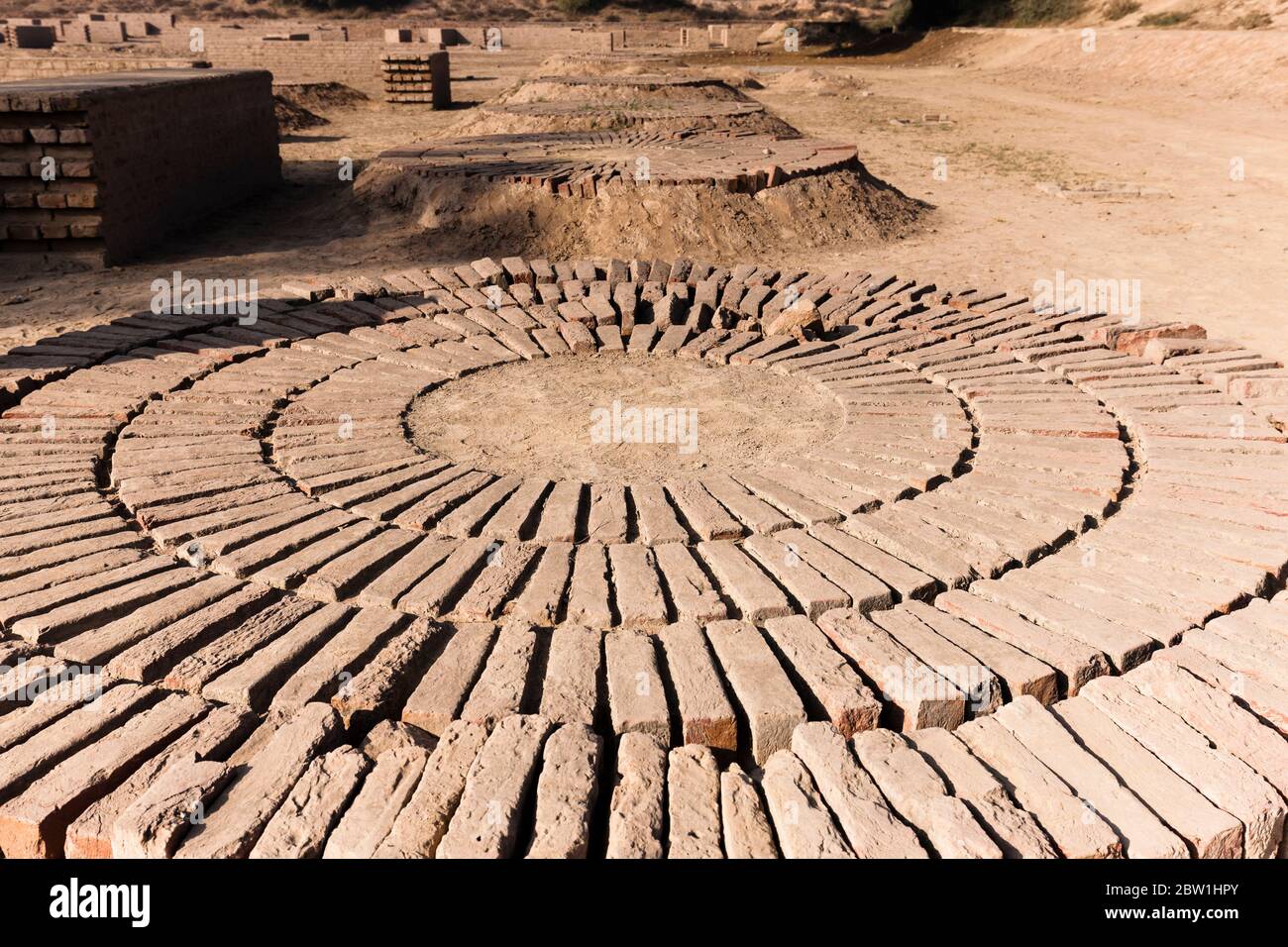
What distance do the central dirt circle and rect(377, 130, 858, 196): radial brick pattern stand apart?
424 centimetres

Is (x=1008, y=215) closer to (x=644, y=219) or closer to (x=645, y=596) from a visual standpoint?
(x=644, y=219)

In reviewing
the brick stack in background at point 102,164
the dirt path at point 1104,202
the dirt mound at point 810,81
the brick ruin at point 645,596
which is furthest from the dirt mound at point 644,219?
the dirt mound at point 810,81

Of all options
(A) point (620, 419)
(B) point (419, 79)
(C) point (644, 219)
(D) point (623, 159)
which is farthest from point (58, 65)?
(A) point (620, 419)

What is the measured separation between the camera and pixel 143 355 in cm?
418

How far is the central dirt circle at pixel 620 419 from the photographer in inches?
140

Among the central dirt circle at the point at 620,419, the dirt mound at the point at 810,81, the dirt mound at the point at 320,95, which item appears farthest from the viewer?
the dirt mound at the point at 810,81

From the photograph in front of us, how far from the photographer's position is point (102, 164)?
7262 millimetres

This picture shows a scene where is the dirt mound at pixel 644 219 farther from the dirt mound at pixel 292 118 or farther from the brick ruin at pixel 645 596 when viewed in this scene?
the dirt mound at pixel 292 118

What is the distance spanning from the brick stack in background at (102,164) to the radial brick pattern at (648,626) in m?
3.90

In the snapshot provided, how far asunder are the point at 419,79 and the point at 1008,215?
12.2 meters

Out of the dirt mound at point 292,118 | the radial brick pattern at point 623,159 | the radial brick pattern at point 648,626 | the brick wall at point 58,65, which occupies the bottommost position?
the radial brick pattern at point 648,626

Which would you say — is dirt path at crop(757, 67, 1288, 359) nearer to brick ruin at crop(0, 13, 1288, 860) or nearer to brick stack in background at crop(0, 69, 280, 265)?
brick ruin at crop(0, 13, 1288, 860)

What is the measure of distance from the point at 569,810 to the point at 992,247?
24.1 feet

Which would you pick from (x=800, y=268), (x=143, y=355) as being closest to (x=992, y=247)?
(x=800, y=268)
